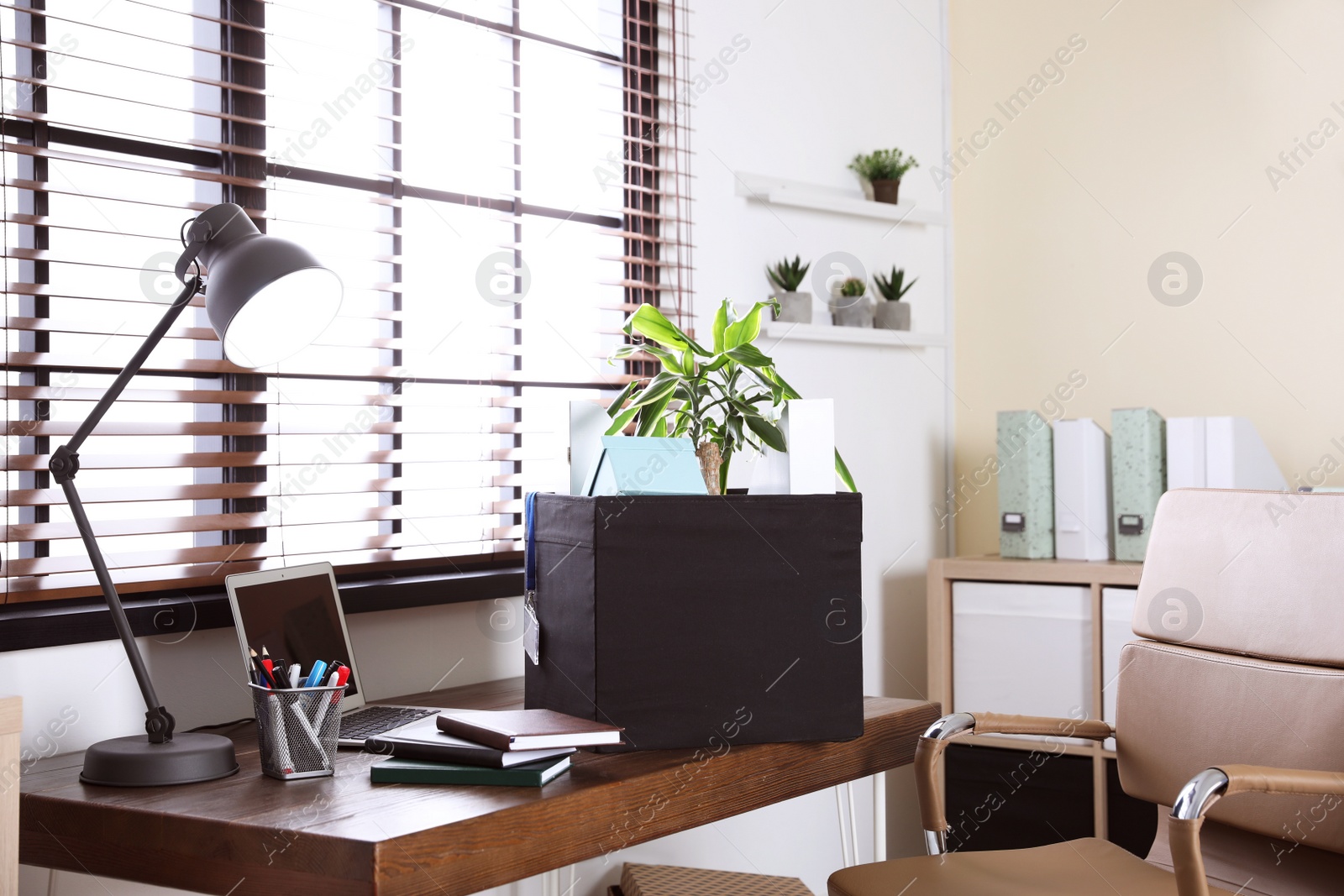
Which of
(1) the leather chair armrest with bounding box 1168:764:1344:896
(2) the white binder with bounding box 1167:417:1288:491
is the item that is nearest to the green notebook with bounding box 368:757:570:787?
→ (1) the leather chair armrest with bounding box 1168:764:1344:896

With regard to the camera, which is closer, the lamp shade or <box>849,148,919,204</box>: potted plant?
the lamp shade

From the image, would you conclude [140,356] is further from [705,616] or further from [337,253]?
[705,616]

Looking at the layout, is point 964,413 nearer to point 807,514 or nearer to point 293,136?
point 807,514

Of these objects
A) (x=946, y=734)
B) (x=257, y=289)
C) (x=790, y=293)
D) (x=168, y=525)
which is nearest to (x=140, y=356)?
(x=257, y=289)

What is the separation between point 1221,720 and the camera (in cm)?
164

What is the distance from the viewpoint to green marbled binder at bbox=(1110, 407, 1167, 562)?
8.00ft

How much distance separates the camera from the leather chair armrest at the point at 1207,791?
4.25 feet

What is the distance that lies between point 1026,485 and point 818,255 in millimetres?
743

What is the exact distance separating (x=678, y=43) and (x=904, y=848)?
6.78ft

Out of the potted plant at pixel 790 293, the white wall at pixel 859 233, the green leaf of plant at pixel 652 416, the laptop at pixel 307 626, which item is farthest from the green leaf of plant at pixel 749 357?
the potted plant at pixel 790 293

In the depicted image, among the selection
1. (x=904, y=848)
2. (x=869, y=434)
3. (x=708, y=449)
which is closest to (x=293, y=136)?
(x=708, y=449)

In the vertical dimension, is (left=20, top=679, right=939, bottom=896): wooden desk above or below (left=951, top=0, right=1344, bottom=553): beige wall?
below

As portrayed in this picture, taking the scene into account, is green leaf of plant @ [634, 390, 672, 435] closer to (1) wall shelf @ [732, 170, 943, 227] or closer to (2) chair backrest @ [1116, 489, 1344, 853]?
(2) chair backrest @ [1116, 489, 1344, 853]

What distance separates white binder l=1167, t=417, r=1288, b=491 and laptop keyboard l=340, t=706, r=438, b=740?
171 centimetres
